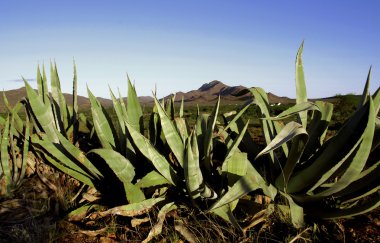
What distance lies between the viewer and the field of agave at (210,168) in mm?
1964

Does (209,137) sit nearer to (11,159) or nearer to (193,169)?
(193,169)

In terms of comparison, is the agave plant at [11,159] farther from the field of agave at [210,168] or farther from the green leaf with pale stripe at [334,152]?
the green leaf with pale stripe at [334,152]

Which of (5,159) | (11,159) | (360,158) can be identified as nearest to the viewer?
(360,158)

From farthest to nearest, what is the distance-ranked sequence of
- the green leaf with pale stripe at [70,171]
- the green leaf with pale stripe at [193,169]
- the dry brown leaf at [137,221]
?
the green leaf with pale stripe at [70,171]
the dry brown leaf at [137,221]
the green leaf with pale stripe at [193,169]

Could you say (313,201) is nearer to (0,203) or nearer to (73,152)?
(73,152)

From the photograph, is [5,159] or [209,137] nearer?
[209,137]

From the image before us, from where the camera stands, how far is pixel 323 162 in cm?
204

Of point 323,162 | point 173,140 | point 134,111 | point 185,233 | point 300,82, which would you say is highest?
point 300,82

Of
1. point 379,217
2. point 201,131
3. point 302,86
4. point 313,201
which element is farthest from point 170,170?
point 379,217

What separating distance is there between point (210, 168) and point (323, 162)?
0.74m

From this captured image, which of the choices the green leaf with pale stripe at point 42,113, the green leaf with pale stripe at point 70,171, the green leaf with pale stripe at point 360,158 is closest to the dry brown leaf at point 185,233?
the green leaf with pale stripe at point 360,158

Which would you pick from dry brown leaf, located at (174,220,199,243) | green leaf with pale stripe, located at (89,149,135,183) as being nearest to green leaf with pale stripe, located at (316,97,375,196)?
dry brown leaf, located at (174,220,199,243)

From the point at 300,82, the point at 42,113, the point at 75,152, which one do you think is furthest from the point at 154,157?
the point at 42,113

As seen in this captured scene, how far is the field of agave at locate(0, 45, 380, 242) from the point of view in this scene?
77.3 inches
